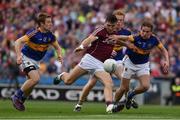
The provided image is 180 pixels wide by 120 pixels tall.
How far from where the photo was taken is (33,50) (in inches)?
787

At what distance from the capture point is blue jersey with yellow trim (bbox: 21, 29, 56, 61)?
19.7 metres

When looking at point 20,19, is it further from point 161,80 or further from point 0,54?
point 161,80

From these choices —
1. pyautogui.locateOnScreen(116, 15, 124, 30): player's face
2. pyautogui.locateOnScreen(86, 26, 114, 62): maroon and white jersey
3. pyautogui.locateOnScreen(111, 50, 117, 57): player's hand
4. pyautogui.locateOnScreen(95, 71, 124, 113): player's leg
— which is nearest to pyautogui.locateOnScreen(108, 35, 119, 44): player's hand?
pyautogui.locateOnScreen(86, 26, 114, 62): maroon and white jersey

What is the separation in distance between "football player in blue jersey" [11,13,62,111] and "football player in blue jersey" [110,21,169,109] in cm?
172

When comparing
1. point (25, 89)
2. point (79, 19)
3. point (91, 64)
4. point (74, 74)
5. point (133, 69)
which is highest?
point (79, 19)

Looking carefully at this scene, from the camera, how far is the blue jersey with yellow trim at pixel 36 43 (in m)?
19.7

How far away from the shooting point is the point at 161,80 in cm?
2900

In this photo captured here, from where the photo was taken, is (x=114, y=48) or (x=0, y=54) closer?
(x=114, y=48)

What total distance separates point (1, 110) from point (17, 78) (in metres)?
9.26

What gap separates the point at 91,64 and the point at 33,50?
5.73 ft

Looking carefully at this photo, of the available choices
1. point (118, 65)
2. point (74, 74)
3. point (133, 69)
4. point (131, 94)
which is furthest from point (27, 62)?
point (131, 94)

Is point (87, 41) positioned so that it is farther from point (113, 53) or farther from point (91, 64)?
point (113, 53)

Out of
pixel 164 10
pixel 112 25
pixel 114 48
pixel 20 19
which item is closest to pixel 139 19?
pixel 164 10

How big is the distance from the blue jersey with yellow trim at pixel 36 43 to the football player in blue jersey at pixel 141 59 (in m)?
1.97
